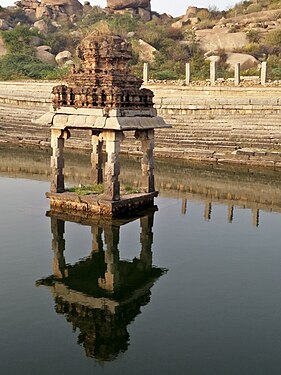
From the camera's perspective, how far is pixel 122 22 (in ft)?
180

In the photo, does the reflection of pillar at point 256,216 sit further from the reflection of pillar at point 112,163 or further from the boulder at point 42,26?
the boulder at point 42,26

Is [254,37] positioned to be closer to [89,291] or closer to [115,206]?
[115,206]

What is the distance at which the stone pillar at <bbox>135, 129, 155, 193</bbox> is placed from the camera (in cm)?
1260

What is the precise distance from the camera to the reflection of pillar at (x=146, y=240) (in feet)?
31.6

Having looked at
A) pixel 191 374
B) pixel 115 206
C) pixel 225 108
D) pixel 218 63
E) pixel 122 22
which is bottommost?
pixel 191 374

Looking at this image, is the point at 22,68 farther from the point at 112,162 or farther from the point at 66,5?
the point at 66,5

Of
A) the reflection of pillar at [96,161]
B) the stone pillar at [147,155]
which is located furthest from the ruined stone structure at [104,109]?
the reflection of pillar at [96,161]

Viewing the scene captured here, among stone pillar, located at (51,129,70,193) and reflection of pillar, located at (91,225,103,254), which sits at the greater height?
stone pillar, located at (51,129,70,193)

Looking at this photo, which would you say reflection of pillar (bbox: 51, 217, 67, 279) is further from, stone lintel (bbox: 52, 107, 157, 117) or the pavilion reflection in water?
stone lintel (bbox: 52, 107, 157, 117)

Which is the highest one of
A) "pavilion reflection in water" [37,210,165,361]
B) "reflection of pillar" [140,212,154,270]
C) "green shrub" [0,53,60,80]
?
"green shrub" [0,53,60,80]

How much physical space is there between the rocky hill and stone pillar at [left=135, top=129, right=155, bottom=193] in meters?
19.4

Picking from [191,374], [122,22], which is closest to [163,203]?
[191,374]

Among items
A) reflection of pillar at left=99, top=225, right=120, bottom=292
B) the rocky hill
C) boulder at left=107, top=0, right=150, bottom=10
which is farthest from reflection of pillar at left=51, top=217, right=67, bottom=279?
boulder at left=107, top=0, right=150, bottom=10

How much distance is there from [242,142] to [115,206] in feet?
32.6
